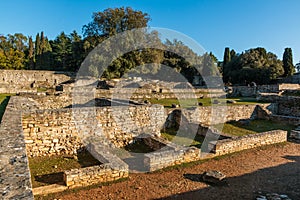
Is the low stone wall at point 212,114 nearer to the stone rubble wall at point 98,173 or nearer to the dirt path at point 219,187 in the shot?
the dirt path at point 219,187

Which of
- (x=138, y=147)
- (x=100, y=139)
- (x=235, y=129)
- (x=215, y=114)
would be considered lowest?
(x=138, y=147)

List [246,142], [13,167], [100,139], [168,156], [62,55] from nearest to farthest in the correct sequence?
[13,167] → [168,156] → [100,139] → [246,142] → [62,55]

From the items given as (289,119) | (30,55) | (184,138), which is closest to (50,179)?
(184,138)

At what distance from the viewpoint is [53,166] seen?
292 inches

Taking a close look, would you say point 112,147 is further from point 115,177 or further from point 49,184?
point 49,184

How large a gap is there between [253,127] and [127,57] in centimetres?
2601

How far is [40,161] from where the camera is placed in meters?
7.73

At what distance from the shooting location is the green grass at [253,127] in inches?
516

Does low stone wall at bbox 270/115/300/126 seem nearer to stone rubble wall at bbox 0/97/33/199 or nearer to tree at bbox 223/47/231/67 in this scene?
stone rubble wall at bbox 0/97/33/199

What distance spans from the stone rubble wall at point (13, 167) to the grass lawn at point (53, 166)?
164 cm

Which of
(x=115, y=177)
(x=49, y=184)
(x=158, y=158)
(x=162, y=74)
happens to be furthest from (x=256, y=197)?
(x=162, y=74)

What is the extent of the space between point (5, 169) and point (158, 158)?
189 inches

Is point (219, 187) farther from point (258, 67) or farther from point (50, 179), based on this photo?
point (258, 67)

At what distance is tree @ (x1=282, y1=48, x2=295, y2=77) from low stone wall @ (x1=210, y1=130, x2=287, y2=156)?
43713mm
